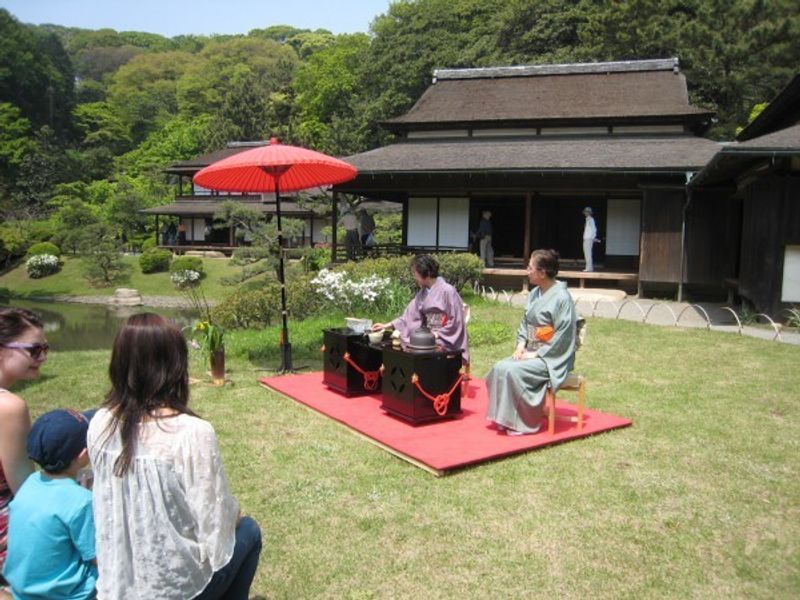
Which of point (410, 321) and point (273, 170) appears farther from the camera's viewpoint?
point (273, 170)

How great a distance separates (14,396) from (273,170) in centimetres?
515

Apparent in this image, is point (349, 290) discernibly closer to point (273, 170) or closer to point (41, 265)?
point (273, 170)

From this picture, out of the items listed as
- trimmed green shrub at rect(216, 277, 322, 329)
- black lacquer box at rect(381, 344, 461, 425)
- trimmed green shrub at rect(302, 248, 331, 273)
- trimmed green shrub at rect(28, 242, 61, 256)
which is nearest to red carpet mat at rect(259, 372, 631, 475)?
black lacquer box at rect(381, 344, 461, 425)

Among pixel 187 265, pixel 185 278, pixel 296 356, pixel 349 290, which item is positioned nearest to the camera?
pixel 296 356

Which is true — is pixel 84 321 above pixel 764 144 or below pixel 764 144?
below

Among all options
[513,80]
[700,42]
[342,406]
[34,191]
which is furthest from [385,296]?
[34,191]

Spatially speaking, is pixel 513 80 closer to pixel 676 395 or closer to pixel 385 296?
pixel 385 296

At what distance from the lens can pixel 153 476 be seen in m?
2.11

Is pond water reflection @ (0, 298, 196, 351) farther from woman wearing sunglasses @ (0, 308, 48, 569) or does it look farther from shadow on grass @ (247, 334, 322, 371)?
woman wearing sunglasses @ (0, 308, 48, 569)

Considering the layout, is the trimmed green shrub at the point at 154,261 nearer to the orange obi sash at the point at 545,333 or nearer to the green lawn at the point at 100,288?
the green lawn at the point at 100,288

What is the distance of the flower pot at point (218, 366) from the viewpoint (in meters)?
6.88

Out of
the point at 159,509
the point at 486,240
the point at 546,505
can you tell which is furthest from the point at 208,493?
the point at 486,240

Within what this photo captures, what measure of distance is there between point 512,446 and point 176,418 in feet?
10.6

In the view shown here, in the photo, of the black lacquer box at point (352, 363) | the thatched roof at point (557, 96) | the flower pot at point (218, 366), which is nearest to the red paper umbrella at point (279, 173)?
the flower pot at point (218, 366)
